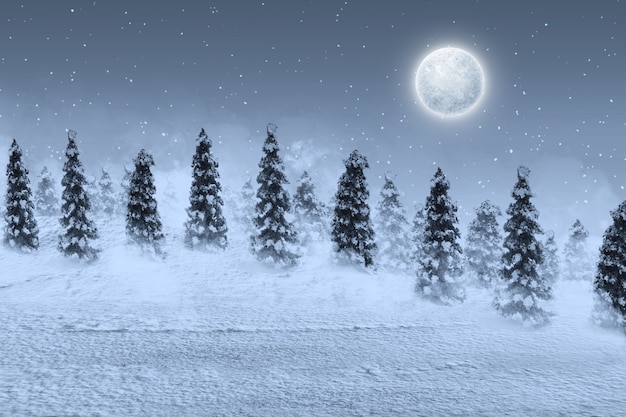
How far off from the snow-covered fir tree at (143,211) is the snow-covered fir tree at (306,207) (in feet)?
62.8

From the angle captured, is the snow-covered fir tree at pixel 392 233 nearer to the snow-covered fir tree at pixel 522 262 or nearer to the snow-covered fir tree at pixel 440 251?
the snow-covered fir tree at pixel 440 251

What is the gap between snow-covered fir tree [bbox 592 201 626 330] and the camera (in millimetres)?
28281

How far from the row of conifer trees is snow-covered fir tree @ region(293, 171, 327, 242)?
382 inches

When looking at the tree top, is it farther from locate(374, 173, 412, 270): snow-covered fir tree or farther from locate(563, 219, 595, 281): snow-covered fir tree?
locate(563, 219, 595, 281): snow-covered fir tree

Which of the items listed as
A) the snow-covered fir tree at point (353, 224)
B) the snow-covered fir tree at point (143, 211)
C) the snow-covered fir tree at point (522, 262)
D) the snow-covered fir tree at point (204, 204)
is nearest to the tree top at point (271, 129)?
the snow-covered fir tree at point (204, 204)

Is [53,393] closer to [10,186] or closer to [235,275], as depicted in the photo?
[235,275]

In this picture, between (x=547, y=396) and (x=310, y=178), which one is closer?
(x=547, y=396)

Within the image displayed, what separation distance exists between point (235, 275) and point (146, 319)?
11674mm

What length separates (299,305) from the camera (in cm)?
3050

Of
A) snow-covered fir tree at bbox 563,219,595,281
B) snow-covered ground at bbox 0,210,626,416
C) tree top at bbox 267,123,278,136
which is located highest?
tree top at bbox 267,123,278,136

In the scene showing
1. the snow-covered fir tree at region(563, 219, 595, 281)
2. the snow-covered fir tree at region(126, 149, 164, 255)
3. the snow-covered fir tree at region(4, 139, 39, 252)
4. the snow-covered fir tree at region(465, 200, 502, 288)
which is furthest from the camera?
the snow-covered fir tree at region(563, 219, 595, 281)

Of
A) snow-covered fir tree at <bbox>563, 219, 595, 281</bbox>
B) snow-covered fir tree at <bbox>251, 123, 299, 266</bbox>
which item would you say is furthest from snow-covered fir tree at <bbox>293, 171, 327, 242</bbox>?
snow-covered fir tree at <bbox>563, 219, 595, 281</bbox>

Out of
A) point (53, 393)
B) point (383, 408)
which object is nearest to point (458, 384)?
point (383, 408)

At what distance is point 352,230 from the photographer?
38469 mm
